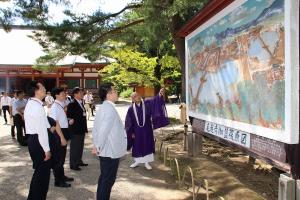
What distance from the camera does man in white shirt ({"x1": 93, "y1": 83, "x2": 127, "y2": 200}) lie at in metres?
5.03

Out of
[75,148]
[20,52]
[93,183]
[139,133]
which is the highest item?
[20,52]

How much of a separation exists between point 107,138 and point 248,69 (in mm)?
2124

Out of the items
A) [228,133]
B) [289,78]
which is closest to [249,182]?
[228,133]

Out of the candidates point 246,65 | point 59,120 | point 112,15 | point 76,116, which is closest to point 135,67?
point 112,15

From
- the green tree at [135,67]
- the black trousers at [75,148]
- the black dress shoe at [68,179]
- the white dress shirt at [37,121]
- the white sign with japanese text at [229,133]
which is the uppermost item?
the green tree at [135,67]

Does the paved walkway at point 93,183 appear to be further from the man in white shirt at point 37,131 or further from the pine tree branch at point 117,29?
the pine tree branch at point 117,29

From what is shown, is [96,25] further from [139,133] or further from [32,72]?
[32,72]

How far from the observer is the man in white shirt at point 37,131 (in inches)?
198

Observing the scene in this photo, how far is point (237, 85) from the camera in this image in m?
5.83

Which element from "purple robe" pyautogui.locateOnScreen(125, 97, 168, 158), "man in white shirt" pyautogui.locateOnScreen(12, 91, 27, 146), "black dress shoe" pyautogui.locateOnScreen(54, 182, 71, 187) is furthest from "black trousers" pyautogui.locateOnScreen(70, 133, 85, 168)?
"man in white shirt" pyautogui.locateOnScreen(12, 91, 27, 146)

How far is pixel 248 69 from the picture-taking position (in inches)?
213

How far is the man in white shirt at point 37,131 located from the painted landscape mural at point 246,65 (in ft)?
9.02

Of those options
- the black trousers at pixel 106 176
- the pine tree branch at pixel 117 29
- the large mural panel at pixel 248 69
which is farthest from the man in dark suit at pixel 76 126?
the pine tree branch at pixel 117 29

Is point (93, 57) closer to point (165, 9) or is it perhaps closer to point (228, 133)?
point (165, 9)
